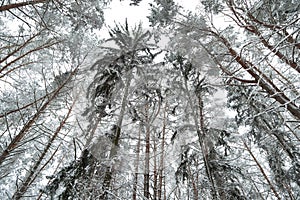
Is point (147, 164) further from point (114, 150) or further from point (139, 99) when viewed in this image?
point (139, 99)

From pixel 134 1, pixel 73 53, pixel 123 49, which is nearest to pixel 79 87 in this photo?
pixel 73 53

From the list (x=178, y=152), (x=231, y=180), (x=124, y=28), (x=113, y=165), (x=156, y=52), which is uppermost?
(x=124, y=28)

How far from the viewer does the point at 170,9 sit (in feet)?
21.5

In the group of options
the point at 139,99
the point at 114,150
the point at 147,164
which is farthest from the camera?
the point at 139,99

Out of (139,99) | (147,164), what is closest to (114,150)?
(147,164)

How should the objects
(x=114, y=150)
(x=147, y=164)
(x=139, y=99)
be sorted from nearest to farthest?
(x=114, y=150) → (x=147, y=164) → (x=139, y=99)

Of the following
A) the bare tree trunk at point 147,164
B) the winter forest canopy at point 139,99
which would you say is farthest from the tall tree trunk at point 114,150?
the bare tree trunk at point 147,164

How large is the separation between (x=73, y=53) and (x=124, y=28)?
75.1 inches

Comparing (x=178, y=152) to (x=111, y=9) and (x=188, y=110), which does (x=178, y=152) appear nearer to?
(x=188, y=110)

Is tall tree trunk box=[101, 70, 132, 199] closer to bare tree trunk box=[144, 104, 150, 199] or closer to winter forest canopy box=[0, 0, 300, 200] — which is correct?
winter forest canopy box=[0, 0, 300, 200]

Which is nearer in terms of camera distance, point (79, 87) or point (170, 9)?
point (170, 9)

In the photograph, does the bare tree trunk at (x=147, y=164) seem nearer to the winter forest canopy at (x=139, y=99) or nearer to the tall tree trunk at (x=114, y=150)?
the winter forest canopy at (x=139, y=99)

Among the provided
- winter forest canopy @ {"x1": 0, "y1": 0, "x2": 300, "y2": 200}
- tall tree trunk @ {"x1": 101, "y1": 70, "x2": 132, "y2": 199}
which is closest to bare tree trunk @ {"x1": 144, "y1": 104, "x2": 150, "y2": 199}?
winter forest canopy @ {"x1": 0, "y1": 0, "x2": 300, "y2": 200}

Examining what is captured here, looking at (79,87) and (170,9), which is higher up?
(170,9)
